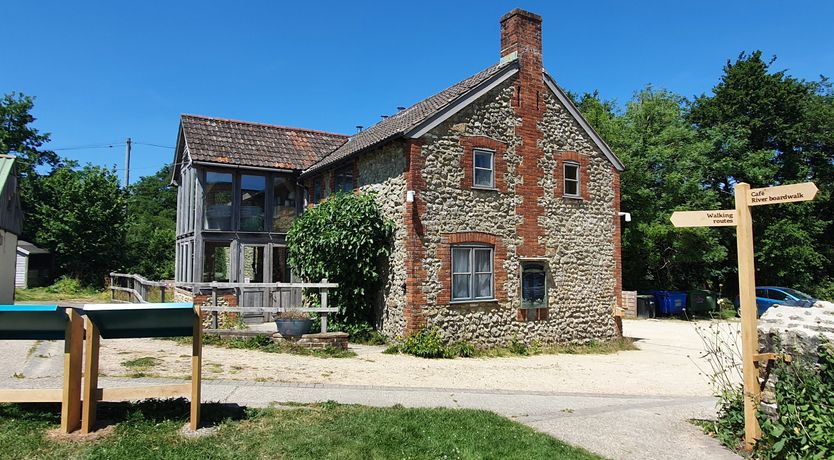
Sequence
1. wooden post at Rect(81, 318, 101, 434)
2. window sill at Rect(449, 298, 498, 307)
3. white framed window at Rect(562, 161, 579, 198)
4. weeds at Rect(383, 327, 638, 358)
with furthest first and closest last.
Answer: white framed window at Rect(562, 161, 579, 198) → window sill at Rect(449, 298, 498, 307) → weeds at Rect(383, 327, 638, 358) → wooden post at Rect(81, 318, 101, 434)

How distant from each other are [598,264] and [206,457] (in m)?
14.1

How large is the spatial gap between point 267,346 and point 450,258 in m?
4.95

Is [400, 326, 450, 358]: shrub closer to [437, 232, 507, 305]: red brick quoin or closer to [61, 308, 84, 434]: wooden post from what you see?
[437, 232, 507, 305]: red brick quoin

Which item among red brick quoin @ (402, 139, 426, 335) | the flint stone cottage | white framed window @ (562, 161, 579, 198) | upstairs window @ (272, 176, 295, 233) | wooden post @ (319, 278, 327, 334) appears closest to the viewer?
wooden post @ (319, 278, 327, 334)

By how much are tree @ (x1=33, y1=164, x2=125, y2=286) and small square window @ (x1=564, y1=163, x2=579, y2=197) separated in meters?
27.5

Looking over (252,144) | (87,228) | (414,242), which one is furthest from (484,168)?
(87,228)

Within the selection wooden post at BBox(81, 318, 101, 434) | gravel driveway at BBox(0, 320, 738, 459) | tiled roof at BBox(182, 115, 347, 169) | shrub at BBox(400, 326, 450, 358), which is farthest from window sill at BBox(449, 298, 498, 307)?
wooden post at BBox(81, 318, 101, 434)

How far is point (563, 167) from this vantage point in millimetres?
16906

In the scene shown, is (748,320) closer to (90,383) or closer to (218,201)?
(90,383)

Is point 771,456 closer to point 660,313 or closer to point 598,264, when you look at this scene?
point 598,264

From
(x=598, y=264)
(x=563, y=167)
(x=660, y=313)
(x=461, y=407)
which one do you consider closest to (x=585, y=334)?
(x=598, y=264)

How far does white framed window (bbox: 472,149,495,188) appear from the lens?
1541cm

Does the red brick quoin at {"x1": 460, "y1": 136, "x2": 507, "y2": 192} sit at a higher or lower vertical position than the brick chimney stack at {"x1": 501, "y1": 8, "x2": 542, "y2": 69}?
lower

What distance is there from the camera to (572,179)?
1720 cm
